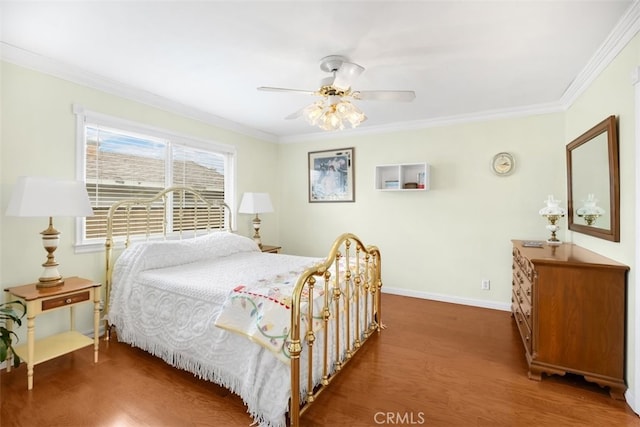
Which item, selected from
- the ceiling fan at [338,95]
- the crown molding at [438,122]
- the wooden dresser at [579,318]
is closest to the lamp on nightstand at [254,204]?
the crown molding at [438,122]

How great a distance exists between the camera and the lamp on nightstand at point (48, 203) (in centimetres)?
211

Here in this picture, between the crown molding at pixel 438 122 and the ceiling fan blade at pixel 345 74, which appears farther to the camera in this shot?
the crown molding at pixel 438 122

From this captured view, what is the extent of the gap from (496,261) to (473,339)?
1.27 metres

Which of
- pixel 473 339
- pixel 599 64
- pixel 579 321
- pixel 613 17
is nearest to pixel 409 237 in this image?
pixel 473 339

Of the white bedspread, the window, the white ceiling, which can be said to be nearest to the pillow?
the white bedspread

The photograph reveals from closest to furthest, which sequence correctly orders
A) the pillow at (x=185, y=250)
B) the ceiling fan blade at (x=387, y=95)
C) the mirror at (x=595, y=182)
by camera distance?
the mirror at (x=595, y=182)
the ceiling fan blade at (x=387, y=95)
the pillow at (x=185, y=250)

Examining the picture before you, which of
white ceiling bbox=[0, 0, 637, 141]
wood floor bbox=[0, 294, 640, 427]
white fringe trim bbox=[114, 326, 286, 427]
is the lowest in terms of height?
wood floor bbox=[0, 294, 640, 427]

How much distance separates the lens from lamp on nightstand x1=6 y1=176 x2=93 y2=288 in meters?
2.11

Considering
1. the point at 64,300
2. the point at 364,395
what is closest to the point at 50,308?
the point at 64,300

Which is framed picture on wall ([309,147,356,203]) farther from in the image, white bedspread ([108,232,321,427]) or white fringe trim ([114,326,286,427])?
white fringe trim ([114,326,286,427])

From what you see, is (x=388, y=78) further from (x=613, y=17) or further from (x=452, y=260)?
(x=452, y=260)

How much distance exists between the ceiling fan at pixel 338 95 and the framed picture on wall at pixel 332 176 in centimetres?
218

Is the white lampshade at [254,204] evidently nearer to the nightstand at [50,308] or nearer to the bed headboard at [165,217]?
the bed headboard at [165,217]

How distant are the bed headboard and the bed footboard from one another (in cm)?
207
